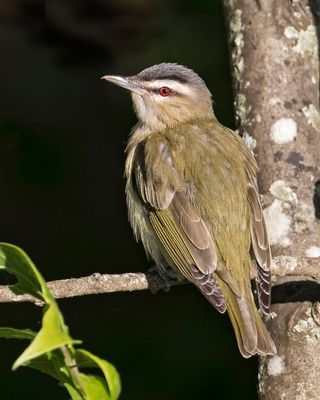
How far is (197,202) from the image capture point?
449 centimetres

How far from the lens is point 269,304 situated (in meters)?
3.95

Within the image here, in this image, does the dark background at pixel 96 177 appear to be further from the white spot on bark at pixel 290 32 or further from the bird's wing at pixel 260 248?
the white spot on bark at pixel 290 32

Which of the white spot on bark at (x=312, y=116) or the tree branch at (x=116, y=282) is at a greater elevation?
the white spot on bark at (x=312, y=116)

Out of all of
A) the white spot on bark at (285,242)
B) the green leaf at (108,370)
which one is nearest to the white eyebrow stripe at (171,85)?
the white spot on bark at (285,242)

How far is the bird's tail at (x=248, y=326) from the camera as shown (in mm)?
3840

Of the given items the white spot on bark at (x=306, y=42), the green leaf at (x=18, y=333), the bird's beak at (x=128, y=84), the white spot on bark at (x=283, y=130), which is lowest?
the green leaf at (x=18, y=333)

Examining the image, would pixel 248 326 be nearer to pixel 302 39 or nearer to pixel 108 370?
pixel 302 39

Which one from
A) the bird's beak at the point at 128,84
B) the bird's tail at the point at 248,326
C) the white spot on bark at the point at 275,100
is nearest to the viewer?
the bird's tail at the point at 248,326

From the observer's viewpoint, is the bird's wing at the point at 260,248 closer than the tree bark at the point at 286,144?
No

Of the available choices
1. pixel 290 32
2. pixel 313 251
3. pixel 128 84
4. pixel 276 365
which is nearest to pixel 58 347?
pixel 276 365

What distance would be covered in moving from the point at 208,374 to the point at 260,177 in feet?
5.37

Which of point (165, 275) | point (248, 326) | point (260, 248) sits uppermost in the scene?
point (260, 248)

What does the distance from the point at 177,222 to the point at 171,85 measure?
3.77 feet

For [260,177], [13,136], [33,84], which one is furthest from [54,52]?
[260,177]
